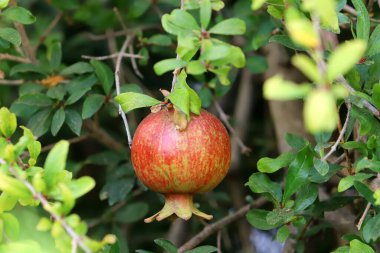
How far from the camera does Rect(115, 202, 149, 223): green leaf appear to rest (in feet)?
6.40

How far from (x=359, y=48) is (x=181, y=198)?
624 mm

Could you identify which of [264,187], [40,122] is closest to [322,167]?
[264,187]

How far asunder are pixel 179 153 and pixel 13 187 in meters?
0.30

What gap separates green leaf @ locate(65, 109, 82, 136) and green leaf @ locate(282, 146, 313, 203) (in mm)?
510

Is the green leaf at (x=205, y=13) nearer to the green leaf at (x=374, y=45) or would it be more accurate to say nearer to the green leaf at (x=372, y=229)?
the green leaf at (x=374, y=45)

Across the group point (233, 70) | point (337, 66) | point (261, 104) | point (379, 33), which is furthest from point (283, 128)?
point (337, 66)

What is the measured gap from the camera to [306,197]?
4.25 ft

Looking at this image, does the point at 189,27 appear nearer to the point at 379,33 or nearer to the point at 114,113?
the point at 379,33

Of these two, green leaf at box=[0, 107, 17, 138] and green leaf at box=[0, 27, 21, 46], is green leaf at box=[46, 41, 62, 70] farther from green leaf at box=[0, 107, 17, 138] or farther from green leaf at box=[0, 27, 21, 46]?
green leaf at box=[0, 107, 17, 138]

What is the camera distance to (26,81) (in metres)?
1.74

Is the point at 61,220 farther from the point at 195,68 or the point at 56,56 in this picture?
the point at 56,56

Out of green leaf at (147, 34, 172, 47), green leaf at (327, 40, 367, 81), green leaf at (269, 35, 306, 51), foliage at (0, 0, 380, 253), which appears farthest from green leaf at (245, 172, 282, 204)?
green leaf at (327, 40, 367, 81)

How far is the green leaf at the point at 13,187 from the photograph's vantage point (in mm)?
936

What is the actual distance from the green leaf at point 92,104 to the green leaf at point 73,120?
4 centimetres
